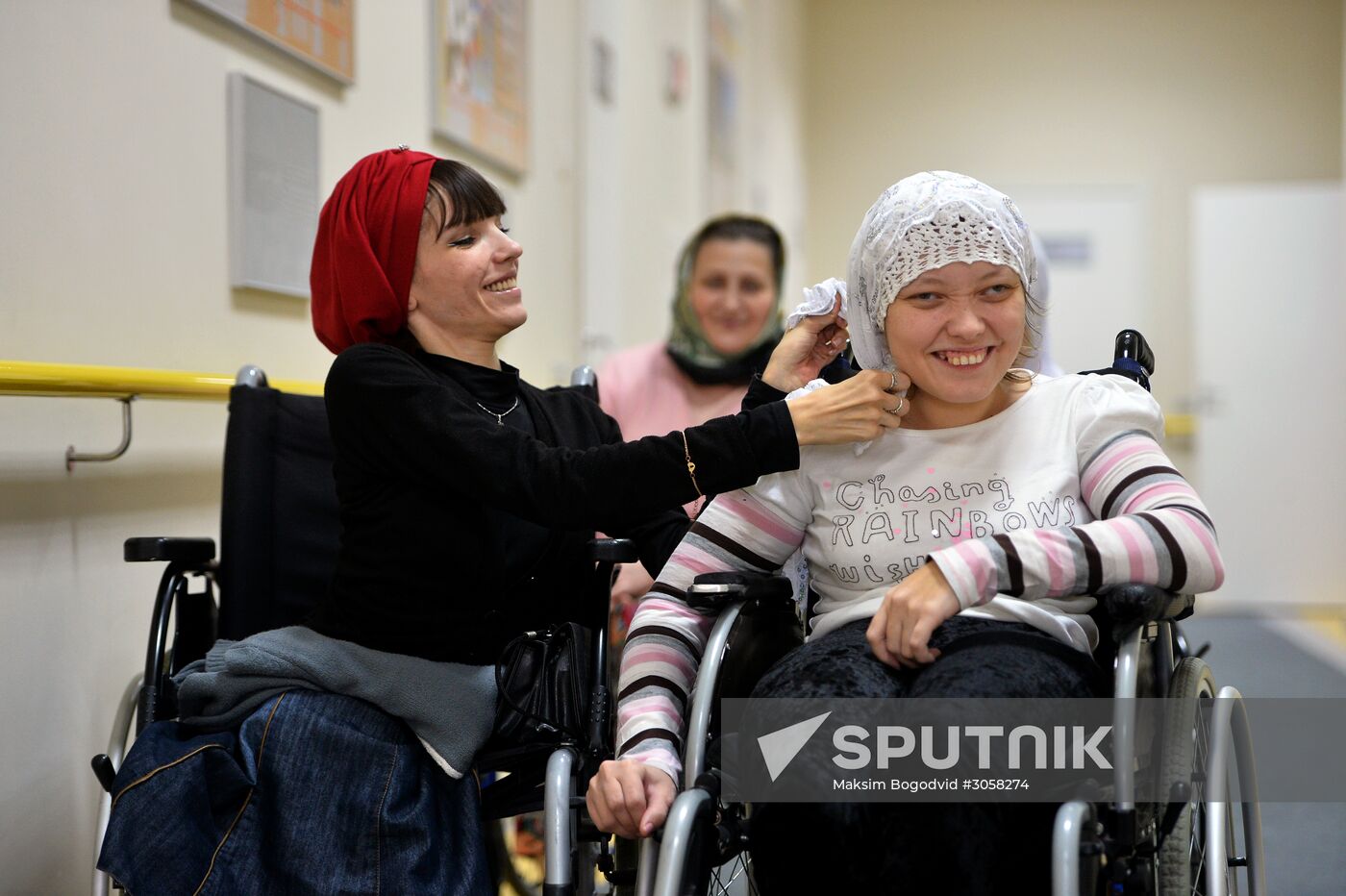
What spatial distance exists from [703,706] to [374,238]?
75 cm

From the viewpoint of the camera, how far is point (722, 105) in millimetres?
6316

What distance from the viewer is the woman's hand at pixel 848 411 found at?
147cm

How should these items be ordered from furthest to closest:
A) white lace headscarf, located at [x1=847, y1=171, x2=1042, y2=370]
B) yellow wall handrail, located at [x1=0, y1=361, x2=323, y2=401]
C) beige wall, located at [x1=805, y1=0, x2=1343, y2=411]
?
beige wall, located at [x1=805, y1=0, x2=1343, y2=411], yellow wall handrail, located at [x1=0, y1=361, x2=323, y2=401], white lace headscarf, located at [x1=847, y1=171, x2=1042, y2=370]

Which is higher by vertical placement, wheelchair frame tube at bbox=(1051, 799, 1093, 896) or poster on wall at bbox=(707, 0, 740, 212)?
poster on wall at bbox=(707, 0, 740, 212)

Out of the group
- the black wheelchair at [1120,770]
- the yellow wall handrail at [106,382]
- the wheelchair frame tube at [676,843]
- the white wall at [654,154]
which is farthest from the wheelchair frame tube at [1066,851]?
the white wall at [654,154]

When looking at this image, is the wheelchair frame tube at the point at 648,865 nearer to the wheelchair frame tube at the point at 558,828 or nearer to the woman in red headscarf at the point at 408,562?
the wheelchair frame tube at the point at 558,828

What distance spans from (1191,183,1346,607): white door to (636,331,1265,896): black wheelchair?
18.9ft

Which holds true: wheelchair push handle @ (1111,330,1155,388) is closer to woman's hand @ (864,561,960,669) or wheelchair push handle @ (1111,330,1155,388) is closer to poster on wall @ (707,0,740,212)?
woman's hand @ (864,561,960,669)

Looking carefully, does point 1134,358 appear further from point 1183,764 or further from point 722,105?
point 722,105

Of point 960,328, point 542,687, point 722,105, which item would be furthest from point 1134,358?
point 722,105

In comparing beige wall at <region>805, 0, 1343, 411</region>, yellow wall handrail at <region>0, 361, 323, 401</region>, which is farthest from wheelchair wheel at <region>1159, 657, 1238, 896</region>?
beige wall at <region>805, 0, 1343, 411</region>

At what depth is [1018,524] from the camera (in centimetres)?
144

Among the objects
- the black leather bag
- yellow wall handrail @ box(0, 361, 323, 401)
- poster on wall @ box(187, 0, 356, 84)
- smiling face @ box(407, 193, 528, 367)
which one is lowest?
the black leather bag

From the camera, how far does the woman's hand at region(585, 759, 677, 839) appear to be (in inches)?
51.6
